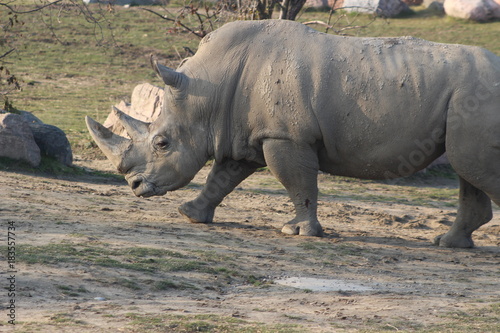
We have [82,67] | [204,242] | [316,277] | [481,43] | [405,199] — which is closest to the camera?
[316,277]

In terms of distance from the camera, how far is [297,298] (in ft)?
20.0

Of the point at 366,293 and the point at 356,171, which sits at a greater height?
the point at 356,171

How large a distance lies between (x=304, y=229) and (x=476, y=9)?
17.3 metres

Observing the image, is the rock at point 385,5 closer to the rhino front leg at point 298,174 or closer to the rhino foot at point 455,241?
the rhino foot at point 455,241

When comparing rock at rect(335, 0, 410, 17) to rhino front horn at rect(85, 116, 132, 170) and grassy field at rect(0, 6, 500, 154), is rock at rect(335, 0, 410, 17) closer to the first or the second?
grassy field at rect(0, 6, 500, 154)

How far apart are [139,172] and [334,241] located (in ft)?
6.44

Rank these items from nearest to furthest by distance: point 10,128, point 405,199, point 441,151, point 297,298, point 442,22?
point 297,298 < point 441,151 < point 10,128 < point 405,199 < point 442,22

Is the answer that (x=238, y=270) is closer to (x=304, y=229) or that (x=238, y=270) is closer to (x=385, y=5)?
(x=304, y=229)

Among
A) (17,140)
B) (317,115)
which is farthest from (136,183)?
(17,140)

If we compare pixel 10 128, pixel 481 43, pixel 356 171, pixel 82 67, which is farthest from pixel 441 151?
pixel 481 43

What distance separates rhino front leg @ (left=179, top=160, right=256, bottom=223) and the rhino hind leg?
2.04 m

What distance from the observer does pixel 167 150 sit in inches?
335

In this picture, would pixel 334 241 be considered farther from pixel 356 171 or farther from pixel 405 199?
pixel 405 199

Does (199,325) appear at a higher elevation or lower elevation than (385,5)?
lower
